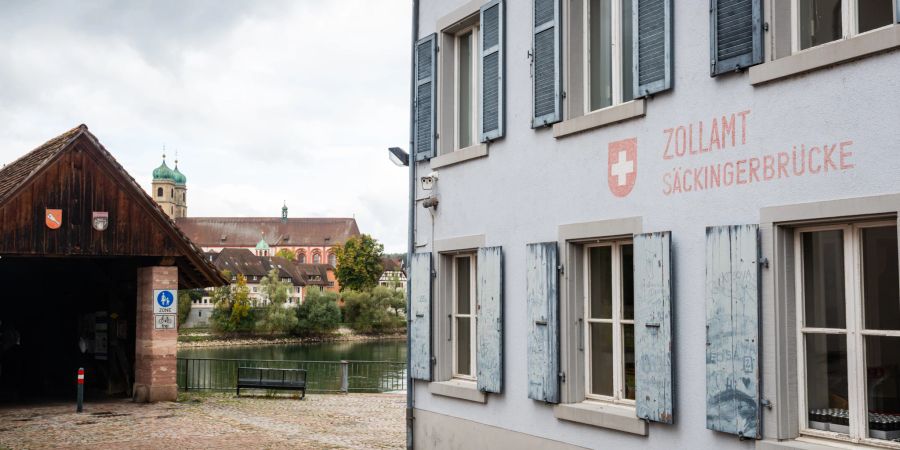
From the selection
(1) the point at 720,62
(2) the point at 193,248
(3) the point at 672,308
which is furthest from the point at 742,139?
(2) the point at 193,248

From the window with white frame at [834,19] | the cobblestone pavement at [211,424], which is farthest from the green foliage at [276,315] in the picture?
the window with white frame at [834,19]

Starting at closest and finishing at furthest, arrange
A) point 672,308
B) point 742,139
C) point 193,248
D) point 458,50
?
point 742,139 → point 672,308 → point 458,50 → point 193,248

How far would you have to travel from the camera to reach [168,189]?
16625cm

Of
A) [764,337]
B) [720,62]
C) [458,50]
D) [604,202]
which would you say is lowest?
[764,337]

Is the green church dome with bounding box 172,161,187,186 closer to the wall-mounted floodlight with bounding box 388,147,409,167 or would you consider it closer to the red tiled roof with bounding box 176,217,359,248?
the red tiled roof with bounding box 176,217,359,248

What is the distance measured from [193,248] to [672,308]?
1359cm

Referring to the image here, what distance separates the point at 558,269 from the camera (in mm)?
8305

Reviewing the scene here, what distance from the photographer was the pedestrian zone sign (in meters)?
18.5

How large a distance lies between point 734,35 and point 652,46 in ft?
2.95

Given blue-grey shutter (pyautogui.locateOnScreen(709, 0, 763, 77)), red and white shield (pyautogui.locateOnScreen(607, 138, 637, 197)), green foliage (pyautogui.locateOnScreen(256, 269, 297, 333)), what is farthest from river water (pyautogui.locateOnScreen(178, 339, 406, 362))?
blue-grey shutter (pyautogui.locateOnScreen(709, 0, 763, 77))

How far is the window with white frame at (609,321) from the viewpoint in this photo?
7.79 metres

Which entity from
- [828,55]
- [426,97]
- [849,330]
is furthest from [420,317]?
[828,55]

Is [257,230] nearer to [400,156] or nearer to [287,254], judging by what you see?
[287,254]

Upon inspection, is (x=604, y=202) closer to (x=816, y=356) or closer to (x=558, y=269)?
(x=558, y=269)
